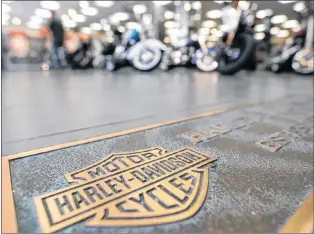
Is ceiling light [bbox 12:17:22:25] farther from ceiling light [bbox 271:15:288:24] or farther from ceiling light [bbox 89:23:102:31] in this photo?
ceiling light [bbox 271:15:288:24]

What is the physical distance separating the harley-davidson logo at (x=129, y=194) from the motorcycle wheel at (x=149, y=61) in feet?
13.3

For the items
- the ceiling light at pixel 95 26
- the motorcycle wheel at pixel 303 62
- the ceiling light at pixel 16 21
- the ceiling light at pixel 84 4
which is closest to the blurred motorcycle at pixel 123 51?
the motorcycle wheel at pixel 303 62

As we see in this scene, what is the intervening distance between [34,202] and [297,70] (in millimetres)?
5841

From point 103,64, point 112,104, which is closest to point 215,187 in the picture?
point 112,104

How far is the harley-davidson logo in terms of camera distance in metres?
0.54

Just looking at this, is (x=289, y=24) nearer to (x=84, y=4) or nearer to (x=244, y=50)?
(x=84, y=4)

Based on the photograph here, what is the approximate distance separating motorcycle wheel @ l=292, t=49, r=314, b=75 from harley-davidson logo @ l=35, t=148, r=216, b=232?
5.01 meters

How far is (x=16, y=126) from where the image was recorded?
3.97ft

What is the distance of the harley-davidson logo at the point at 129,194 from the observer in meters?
0.54

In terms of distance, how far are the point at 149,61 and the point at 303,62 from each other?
3.37 m

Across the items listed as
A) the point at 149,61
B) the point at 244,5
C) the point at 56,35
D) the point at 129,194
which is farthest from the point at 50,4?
the point at 129,194

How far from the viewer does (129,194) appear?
0.63 m

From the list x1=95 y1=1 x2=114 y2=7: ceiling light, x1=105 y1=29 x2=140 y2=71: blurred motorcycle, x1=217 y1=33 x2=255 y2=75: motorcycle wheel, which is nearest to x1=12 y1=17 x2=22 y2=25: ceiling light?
x1=95 y1=1 x2=114 y2=7: ceiling light

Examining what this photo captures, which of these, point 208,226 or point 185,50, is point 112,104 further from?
point 185,50
